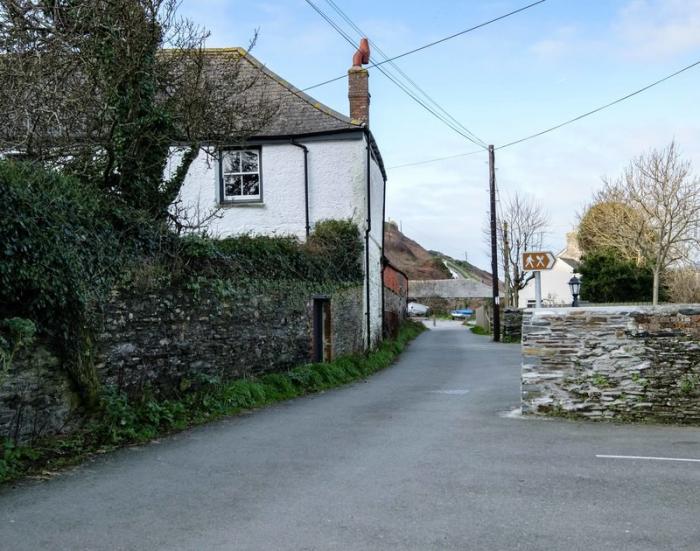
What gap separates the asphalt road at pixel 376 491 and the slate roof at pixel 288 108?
13198 mm

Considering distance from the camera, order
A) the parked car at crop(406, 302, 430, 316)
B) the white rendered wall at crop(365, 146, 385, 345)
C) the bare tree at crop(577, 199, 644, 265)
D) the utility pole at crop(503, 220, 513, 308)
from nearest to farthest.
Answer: the white rendered wall at crop(365, 146, 385, 345) < the bare tree at crop(577, 199, 644, 265) < the utility pole at crop(503, 220, 513, 308) < the parked car at crop(406, 302, 430, 316)

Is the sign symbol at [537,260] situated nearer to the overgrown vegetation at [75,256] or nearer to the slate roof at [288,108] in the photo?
the overgrown vegetation at [75,256]

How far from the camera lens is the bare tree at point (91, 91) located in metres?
12.3

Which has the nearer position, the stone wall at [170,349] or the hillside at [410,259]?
the stone wall at [170,349]

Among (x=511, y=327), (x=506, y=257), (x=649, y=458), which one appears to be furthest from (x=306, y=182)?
(x=506, y=257)

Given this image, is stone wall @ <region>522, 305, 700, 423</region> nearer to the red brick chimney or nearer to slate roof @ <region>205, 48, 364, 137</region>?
slate roof @ <region>205, 48, 364, 137</region>

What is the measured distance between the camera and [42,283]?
8.67 metres

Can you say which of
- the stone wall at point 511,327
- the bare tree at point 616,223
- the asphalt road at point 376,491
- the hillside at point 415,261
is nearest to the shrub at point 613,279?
the bare tree at point 616,223

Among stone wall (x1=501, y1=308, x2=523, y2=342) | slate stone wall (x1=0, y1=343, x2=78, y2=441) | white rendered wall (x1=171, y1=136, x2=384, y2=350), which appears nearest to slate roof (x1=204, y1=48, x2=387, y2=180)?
white rendered wall (x1=171, y1=136, x2=384, y2=350)

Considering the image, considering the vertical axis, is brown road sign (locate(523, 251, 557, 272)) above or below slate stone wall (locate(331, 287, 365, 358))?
above

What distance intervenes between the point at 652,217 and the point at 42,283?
3640cm

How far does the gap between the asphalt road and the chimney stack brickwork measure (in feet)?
50.0

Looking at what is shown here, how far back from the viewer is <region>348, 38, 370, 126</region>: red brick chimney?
80.6 feet

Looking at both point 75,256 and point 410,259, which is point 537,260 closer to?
point 75,256
